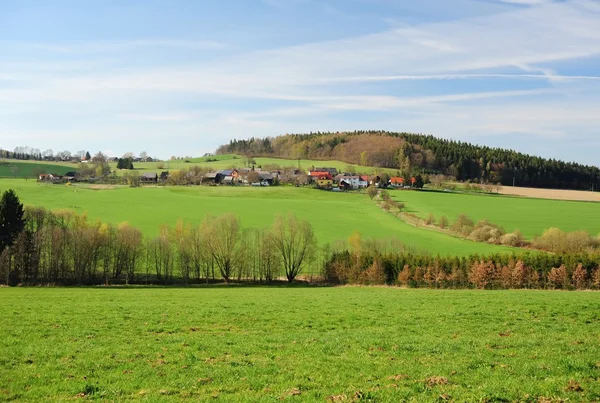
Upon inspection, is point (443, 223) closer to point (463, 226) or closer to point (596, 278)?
point (463, 226)

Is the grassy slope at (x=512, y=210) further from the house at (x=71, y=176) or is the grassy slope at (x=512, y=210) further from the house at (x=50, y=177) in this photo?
the house at (x=50, y=177)

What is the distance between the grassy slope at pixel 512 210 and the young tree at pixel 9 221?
69708 mm

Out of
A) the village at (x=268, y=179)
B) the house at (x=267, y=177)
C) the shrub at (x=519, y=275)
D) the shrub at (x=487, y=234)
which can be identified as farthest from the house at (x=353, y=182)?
the shrub at (x=519, y=275)

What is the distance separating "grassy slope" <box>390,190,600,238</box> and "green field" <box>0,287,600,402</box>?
6684 centimetres

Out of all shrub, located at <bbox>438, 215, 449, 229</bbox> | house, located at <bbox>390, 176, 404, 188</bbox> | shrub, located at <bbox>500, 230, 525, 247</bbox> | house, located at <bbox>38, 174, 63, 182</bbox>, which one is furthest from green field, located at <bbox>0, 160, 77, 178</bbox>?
shrub, located at <bbox>500, 230, 525, 247</bbox>

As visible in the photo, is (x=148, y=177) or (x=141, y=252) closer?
(x=141, y=252)

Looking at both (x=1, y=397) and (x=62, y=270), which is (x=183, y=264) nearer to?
(x=62, y=270)

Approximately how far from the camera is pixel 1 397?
1076 cm

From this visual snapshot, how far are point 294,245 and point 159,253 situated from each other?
1764cm

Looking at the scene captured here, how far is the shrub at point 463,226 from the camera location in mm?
80438

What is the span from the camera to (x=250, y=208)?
98.9m

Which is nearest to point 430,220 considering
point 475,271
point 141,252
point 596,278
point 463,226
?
point 463,226

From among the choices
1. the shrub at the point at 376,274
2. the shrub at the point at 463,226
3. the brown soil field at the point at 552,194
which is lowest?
the shrub at the point at 376,274

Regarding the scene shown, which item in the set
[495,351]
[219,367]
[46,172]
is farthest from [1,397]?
[46,172]
